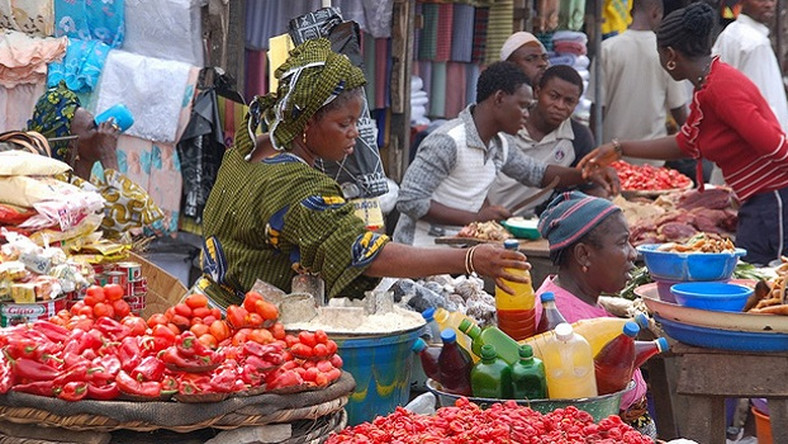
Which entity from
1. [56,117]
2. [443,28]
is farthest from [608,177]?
[56,117]

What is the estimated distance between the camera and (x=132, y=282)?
4.25m

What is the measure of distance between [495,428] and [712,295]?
1550mm

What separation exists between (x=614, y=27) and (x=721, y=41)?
8.10 feet

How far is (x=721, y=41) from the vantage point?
27.4 feet

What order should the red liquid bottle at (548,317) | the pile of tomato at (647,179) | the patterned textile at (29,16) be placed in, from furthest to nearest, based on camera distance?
the pile of tomato at (647,179) < the patterned textile at (29,16) < the red liquid bottle at (548,317)

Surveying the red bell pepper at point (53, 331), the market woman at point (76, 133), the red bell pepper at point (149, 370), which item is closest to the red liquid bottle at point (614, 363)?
the red bell pepper at point (149, 370)

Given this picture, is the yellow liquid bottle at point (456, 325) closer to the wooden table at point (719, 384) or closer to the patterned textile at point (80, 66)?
the wooden table at point (719, 384)

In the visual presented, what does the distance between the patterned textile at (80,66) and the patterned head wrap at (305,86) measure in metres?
2.63

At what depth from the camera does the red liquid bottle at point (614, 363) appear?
3.00 m

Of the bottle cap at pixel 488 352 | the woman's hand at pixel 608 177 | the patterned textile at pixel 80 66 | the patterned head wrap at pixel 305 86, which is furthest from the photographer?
the woman's hand at pixel 608 177

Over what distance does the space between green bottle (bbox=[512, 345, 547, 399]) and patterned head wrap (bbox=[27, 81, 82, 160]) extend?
2914 mm

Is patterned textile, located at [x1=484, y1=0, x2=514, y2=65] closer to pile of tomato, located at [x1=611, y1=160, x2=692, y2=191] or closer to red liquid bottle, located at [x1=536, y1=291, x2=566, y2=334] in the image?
pile of tomato, located at [x1=611, y1=160, x2=692, y2=191]

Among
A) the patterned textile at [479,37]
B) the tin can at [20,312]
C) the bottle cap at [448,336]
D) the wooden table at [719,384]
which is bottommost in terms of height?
the wooden table at [719,384]

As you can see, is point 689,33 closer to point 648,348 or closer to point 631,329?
point 648,348
